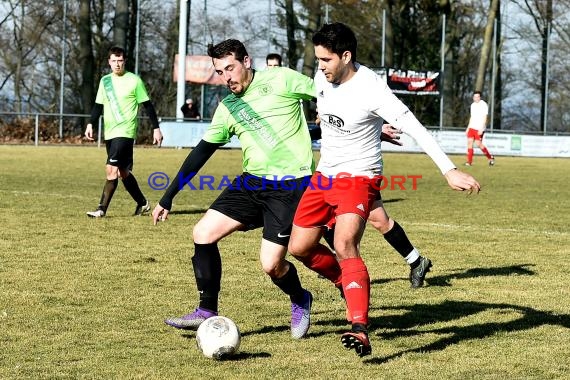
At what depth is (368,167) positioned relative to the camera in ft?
18.5

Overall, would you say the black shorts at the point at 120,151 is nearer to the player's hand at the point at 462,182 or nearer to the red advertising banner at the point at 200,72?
the player's hand at the point at 462,182

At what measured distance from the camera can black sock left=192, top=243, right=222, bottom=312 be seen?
6031 mm

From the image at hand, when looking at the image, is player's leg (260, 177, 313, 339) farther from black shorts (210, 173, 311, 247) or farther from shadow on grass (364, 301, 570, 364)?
shadow on grass (364, 301, 570, 364)

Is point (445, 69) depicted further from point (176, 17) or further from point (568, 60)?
point (176, 17)

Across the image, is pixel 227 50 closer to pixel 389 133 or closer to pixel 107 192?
pixel 389 133

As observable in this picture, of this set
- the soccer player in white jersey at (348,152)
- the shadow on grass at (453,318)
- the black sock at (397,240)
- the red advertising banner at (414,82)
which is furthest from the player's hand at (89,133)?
the red advertising banner at (414,82)

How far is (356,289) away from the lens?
17.5 feet

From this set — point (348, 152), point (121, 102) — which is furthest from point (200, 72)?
point (348, 152)

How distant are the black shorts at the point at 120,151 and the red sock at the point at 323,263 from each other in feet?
22.2

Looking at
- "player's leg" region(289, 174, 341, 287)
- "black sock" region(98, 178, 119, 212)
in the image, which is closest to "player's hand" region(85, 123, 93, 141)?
"black sock" region(98, 178, 119, 212)

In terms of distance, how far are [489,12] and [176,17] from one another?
1500 centimetres

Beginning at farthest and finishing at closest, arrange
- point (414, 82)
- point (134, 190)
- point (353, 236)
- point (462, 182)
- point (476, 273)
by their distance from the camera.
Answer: point (414, 82) < point (134, 190) < point (476, 273) < point (353, 236) < point (462, 182)

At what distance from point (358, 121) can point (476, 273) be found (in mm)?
3451

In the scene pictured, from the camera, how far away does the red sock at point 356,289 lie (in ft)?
17.3
